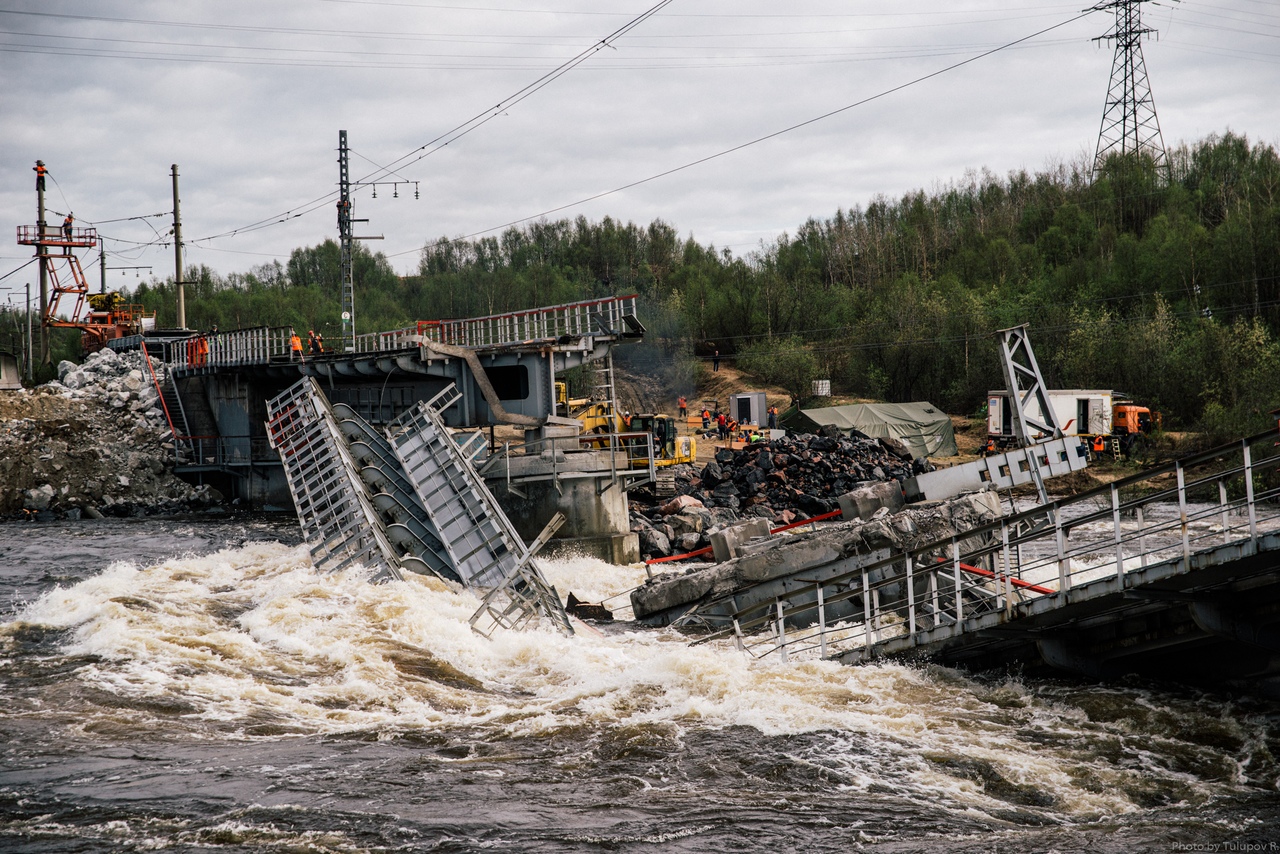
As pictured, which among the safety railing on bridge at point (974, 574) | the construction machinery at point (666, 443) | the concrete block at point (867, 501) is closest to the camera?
the safety railing on bridge at point (974, 574)

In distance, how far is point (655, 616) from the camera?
707 inches

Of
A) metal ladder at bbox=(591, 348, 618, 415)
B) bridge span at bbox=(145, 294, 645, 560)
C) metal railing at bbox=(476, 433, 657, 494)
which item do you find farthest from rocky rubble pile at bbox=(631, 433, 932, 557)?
metal ladder at bbox=(591, 348, 618, 415)

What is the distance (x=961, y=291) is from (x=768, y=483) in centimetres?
3513

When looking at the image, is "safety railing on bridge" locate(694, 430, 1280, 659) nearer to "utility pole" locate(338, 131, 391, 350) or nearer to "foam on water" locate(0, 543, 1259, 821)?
"foam on water" locate(0, 543, 1259, 821)

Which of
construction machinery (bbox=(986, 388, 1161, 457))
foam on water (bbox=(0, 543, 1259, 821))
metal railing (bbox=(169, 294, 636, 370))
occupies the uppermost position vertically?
metal railing (bbox=(169, 294, 636, 370))

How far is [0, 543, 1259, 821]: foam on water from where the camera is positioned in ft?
31.7

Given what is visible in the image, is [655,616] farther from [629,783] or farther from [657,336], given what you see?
[657,336]

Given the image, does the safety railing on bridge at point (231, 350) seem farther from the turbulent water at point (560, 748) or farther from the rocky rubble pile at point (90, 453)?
the turbulent water at point (560, 748)

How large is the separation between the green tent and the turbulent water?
31828mm

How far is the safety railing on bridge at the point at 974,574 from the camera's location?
10039mm

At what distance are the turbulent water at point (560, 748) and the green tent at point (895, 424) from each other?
104 feet

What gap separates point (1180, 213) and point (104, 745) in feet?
230

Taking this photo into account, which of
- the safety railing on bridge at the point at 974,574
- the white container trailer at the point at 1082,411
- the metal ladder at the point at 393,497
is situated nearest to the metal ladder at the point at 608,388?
the metal ladder at the point at 393,497

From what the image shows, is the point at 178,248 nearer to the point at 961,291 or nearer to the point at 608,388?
the point at 608,388
